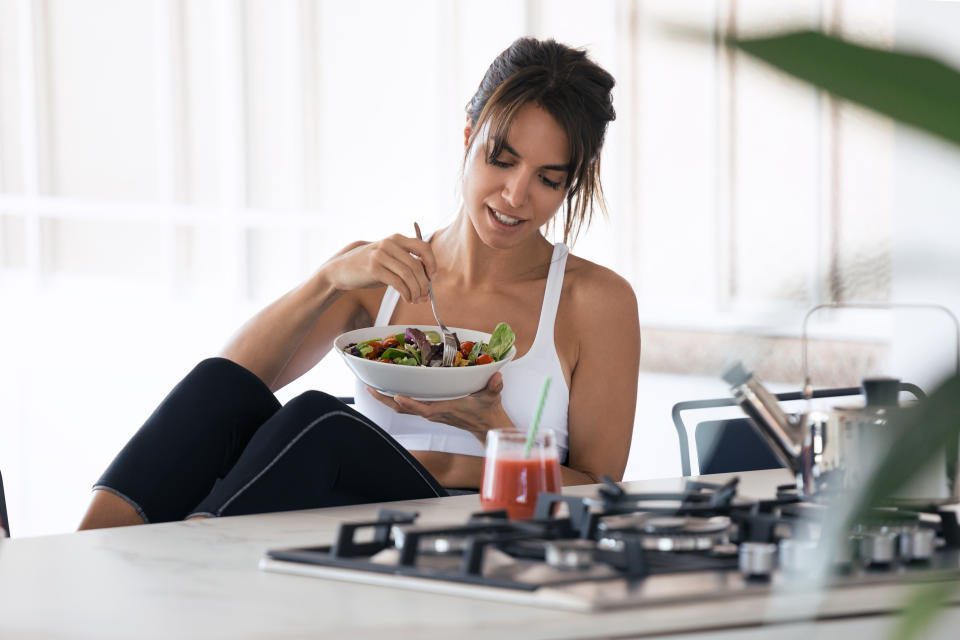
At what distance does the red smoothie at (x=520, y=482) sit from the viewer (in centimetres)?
127

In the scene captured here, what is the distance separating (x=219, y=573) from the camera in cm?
107

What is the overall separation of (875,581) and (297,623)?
0.51m

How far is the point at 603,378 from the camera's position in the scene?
214 cm

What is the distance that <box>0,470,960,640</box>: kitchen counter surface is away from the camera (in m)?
0.89

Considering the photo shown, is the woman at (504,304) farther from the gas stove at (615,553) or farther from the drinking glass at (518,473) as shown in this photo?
the gas stove at (615,553)

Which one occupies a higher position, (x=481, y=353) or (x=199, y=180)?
(x=199, y=180)

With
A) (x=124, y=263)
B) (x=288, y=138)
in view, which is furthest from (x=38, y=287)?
(x=288, y=138)

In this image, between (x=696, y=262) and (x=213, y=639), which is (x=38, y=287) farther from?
(x=213, y=639)

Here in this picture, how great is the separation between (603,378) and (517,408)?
0.18m

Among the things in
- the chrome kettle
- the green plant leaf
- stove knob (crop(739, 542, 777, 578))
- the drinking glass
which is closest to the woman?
the drinking glass

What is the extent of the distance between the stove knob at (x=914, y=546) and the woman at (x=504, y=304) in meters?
0.70

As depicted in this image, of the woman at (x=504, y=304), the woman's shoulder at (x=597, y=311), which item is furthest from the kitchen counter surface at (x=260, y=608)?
the woman's shoulder at (x=597, y=311)

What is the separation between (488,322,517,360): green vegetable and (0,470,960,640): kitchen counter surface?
789 mm

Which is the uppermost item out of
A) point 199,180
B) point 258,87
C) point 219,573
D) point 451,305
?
point 258,87
